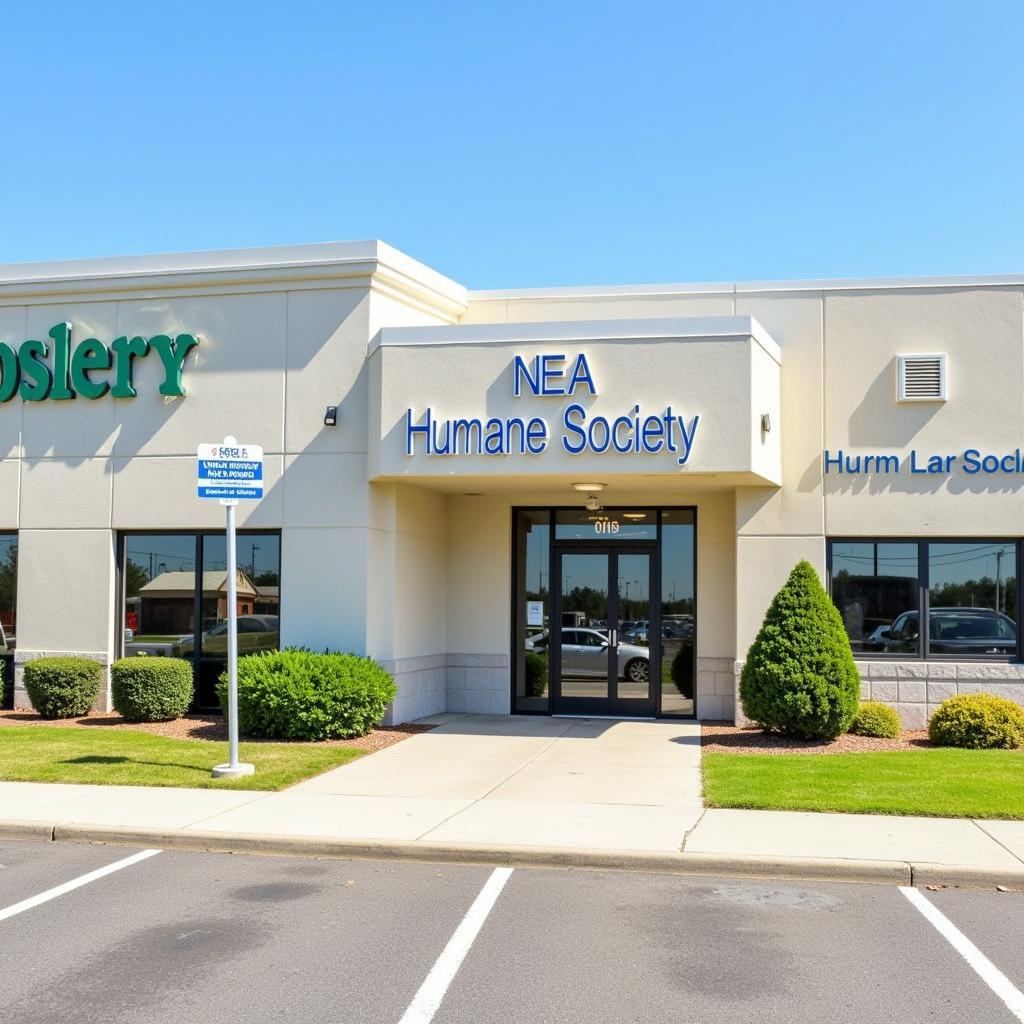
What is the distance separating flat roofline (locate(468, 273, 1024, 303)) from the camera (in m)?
16.5

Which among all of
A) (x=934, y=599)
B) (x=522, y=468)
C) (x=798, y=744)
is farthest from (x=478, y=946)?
(x=934, y=599)

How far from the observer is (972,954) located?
6656 mm

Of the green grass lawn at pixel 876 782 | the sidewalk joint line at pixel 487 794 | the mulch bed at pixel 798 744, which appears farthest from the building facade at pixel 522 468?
the green grass lawn at pixel 876 782

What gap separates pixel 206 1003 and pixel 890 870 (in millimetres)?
4814

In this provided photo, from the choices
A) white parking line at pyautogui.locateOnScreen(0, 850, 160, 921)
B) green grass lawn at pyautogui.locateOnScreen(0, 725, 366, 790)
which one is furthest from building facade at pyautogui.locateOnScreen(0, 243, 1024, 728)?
white parking line at pyautogui.locateOnScreen(0, 850, 160, 921)

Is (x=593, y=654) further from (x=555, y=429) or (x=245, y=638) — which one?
(x=245, y=638)

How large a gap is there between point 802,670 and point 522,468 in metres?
4.23

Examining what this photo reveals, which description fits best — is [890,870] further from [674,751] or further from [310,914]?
[674,751]

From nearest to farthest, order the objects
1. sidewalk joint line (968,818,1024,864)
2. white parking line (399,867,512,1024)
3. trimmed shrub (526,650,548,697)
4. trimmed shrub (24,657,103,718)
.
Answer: white parking line (399,867,512,1024) → sidewalk joint line (968,818,1024,864) → trimmed shrub (24,657,103,718) → trimmed shrub (526,650,548,697)

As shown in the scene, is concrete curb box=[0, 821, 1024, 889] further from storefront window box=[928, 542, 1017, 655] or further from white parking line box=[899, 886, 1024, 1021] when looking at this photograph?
storefront window box=[928, 542, 1017, 655]

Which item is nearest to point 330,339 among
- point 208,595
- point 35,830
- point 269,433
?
point 269,433

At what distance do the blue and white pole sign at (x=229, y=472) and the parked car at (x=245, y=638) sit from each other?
4.81m

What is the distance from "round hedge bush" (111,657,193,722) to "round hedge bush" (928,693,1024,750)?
9.65 m

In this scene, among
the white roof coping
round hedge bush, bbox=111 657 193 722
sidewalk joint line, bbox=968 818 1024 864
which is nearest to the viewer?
sidewalk joint line, bbox=968 818 1024 864
